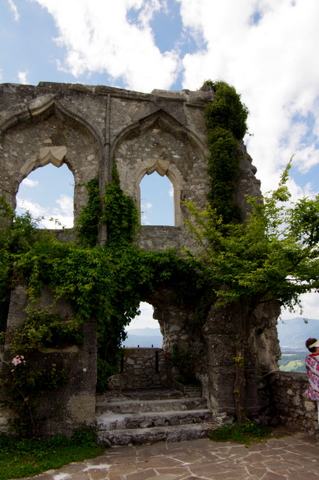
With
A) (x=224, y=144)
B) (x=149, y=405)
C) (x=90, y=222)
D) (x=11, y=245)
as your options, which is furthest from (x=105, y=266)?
(x=224, y=144)

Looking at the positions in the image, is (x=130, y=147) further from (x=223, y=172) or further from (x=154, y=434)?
(x=154, y=434)

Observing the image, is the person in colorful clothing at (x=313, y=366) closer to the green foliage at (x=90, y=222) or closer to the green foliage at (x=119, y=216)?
the green foliage at (x=119, y=216)

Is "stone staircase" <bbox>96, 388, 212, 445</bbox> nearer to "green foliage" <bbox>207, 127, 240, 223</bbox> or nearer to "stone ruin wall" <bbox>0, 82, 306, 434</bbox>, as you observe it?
"stone ruin wall" <bbox>0, 82, 306, 434</bbox>

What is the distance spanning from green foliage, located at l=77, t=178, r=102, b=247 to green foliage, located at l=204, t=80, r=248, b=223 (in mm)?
3341

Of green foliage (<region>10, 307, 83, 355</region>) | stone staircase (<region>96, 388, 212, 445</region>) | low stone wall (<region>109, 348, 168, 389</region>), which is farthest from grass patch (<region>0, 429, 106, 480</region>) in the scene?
low stone wall (<region>109, 348, 168, 389</region>)

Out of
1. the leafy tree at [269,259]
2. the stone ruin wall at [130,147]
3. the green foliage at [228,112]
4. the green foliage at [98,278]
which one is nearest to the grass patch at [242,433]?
the leafy tree at [269,259]

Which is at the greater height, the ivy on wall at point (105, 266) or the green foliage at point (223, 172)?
the green foliage at point (223, 172)

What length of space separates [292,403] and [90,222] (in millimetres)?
6714

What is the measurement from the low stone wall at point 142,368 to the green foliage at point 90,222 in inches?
167

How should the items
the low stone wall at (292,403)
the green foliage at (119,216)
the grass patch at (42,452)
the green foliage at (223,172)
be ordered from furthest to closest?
the green foliage at (223,172)
the green foliage at (119,216)
the low stone wall at (292,403)
the grass patch at (42,452)

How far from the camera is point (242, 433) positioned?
293 inches

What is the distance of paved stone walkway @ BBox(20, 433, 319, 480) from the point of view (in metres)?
5.27

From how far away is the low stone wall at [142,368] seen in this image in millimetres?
12031

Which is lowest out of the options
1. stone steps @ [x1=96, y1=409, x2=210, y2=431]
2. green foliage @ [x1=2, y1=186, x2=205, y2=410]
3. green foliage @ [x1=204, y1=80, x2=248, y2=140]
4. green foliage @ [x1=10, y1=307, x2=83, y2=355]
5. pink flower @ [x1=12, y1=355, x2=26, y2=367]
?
stone steps @ [x1=96, y1=409, x2=210, y2=431]
